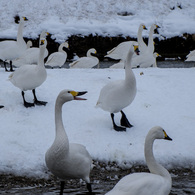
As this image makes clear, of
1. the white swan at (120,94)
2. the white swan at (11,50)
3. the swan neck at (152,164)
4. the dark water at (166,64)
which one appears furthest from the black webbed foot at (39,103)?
the dark water at (166,64)

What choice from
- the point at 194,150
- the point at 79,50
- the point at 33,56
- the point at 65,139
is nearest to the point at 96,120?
the point at 194,150

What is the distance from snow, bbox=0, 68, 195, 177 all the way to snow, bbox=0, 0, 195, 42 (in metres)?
12.3

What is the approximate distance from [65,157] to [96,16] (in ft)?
66.9

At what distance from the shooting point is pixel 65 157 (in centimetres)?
449

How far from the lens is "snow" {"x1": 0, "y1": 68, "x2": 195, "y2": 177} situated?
5676 millimetres

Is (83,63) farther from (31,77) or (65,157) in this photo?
(65,157)

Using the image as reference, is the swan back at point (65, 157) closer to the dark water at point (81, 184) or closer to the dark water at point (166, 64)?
the dark water at point (81, 184)

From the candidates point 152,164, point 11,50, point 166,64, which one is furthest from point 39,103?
point 166,64

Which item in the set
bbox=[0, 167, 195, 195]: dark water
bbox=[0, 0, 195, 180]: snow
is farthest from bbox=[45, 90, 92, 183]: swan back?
bbox=[0, 0, 195, 180]: snow

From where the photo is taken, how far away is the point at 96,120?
22.6 ft

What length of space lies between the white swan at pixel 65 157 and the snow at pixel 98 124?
81cm

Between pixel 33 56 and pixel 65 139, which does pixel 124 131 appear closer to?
pixel 65 139

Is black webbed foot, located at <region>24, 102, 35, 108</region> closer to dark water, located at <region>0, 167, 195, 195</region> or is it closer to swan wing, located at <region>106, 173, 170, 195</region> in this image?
dark water, located at <region>0, 167, 195, 195</region>

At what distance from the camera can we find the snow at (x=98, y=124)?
5.68 metres
